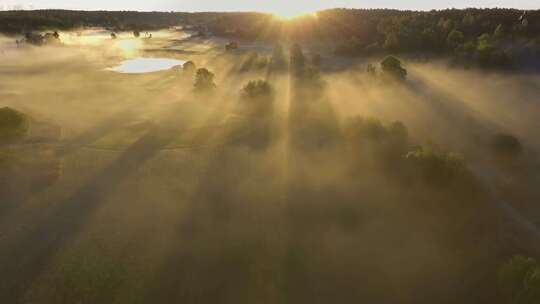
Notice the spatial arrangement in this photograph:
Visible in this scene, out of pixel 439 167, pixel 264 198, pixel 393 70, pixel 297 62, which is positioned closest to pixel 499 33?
pixel 393 70

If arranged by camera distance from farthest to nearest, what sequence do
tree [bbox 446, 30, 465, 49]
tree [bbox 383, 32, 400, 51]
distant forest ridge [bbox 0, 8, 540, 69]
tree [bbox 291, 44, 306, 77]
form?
1. tree [bbox 383, 32, 400, 51]
2. tree [bbox 446, 30, 465, 49]
3. distant forest ridge [bbox 0, 8, 540, 69]
4. tree [bbox 291, 44, 306, 77]

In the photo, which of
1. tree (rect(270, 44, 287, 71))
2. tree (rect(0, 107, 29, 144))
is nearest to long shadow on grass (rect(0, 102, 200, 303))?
tree (rect(0, 107, 29, 144))

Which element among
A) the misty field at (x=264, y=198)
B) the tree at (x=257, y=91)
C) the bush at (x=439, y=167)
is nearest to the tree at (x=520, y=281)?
the misty field at (x=264, y=198)

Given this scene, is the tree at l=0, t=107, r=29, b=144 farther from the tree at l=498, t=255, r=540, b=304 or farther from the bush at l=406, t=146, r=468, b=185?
the tree at l=498, t=255, r=540, b=304

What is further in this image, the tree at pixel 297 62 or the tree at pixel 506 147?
the tree at pixel 297 62

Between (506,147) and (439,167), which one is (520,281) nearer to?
(439,167)

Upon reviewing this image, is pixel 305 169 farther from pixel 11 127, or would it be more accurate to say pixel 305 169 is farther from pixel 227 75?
pixel 227 75

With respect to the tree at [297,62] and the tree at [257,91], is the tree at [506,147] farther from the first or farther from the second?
the tree at [297,62]
